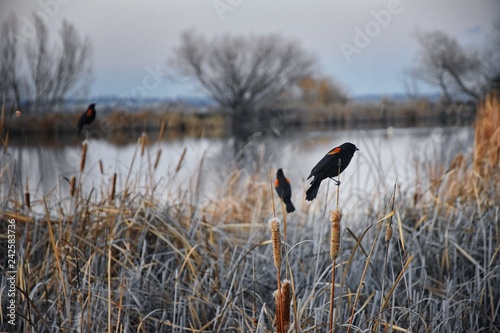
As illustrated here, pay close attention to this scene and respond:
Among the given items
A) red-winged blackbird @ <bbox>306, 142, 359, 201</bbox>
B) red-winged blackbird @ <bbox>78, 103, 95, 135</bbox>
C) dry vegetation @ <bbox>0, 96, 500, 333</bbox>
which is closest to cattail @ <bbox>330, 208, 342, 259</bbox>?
red-winged blackbird @ <bbox>306, 142, 359, 201</bbox>

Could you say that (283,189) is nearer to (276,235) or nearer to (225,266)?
(276,235)

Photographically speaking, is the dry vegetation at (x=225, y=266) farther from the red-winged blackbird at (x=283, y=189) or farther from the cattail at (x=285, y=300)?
the cattail at (x=285, y=300)

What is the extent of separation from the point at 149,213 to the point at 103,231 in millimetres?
176

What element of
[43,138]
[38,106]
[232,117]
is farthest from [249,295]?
[232,117]

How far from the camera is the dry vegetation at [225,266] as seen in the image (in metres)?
1.06

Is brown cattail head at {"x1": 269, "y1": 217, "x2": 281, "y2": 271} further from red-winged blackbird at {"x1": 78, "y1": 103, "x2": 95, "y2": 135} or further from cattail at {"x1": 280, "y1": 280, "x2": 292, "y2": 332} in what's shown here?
red-winged blackbird at {"x1": 78, "y1": 103, "x2": 95, "y2": 135}

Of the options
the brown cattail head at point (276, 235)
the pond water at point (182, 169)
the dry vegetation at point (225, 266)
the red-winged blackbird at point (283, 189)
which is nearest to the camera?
the brown cattail head at point (276, 235)

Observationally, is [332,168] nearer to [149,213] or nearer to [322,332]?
[322,332]

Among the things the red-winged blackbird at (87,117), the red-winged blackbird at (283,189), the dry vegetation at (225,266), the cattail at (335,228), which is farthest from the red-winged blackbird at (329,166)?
the red-winged blackbird at (87,117)

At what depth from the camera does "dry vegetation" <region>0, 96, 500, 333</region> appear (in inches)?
41.9

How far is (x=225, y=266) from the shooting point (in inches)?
57.7

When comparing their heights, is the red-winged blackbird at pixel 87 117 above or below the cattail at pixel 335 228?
above

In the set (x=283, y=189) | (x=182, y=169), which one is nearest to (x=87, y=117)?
(x=283, y=189)

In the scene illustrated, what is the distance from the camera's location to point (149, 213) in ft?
4.83
